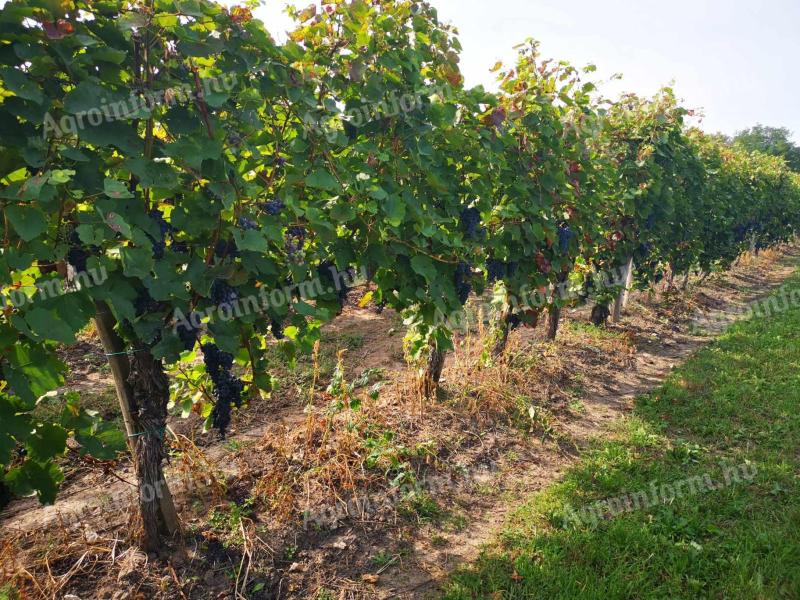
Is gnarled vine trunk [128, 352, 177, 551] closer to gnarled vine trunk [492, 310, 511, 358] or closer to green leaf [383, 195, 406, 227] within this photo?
green leaf [383, 195, 406, 227]

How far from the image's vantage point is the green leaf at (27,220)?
1.72 meters

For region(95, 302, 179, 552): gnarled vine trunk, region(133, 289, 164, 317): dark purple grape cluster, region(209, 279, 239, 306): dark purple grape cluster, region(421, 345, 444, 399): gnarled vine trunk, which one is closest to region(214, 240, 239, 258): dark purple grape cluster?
region(209, 279, 239, 306): dark purple grape cluster

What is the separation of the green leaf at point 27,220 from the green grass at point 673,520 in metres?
2.62

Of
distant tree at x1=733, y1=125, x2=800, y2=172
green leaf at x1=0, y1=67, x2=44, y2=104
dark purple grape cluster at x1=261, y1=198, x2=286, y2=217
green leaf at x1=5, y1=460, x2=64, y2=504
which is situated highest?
distant tree at x1=733, y1=125, x2=800, y2=172

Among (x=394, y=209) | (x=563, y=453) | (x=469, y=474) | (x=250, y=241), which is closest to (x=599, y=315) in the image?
(x=563, y=453)


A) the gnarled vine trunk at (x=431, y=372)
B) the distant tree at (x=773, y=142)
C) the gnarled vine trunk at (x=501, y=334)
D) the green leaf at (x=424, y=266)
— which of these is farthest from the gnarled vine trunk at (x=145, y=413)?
the distant tree at (x=773, y=142)

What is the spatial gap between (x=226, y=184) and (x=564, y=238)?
3627 mm

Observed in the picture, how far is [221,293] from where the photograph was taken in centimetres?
248

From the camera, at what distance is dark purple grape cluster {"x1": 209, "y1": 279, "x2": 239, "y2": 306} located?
2482 millimetres

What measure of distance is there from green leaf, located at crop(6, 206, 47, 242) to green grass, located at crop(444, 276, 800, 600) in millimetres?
2624

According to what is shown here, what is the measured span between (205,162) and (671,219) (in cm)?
773

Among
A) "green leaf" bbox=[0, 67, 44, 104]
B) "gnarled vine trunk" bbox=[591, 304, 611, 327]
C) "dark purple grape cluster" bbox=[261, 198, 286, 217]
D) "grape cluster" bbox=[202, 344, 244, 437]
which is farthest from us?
"gnarled vine trunk" bbox=[591, 304, 611, 327]

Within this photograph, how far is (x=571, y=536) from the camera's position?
3328mm

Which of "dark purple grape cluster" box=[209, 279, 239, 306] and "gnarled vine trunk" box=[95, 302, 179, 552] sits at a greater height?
"dark purple grape cluster" box=[209, 279, 239, 306]
